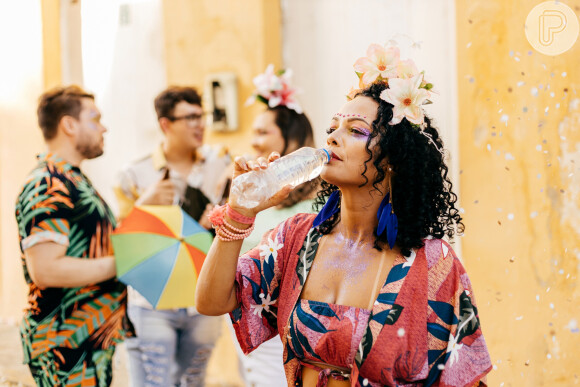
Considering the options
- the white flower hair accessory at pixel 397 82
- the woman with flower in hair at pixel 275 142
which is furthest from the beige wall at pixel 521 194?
the white flower hair accessory at pixel 397 82

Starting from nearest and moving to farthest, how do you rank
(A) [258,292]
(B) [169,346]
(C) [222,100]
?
(A) [258,292]
(B) [169,346]
(C) [222,100]

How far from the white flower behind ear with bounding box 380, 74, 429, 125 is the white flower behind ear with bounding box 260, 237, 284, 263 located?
538 mm

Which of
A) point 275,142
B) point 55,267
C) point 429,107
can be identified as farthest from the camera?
point 429,107

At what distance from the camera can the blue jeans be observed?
3.78m

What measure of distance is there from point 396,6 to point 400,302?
10.4 feet

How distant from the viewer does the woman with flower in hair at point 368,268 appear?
1742 millimetres

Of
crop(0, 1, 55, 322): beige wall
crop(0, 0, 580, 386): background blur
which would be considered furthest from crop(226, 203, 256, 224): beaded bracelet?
crop(0, 1, 55, 322): beige wall

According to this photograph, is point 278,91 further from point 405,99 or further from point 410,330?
point 410,330

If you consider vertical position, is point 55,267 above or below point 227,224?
below

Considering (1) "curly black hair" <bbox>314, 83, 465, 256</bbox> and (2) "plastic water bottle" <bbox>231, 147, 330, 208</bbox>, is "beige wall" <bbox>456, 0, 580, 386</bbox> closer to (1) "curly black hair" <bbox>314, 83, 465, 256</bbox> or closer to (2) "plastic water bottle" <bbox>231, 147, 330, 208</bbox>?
(1) "curly black hair" <bbox>314, 83, 465, 256</bbox>

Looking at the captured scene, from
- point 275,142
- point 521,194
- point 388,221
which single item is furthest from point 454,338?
point 275,142

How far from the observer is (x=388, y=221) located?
1.91 metres

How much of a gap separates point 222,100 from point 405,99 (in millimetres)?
3569

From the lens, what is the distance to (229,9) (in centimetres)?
532
